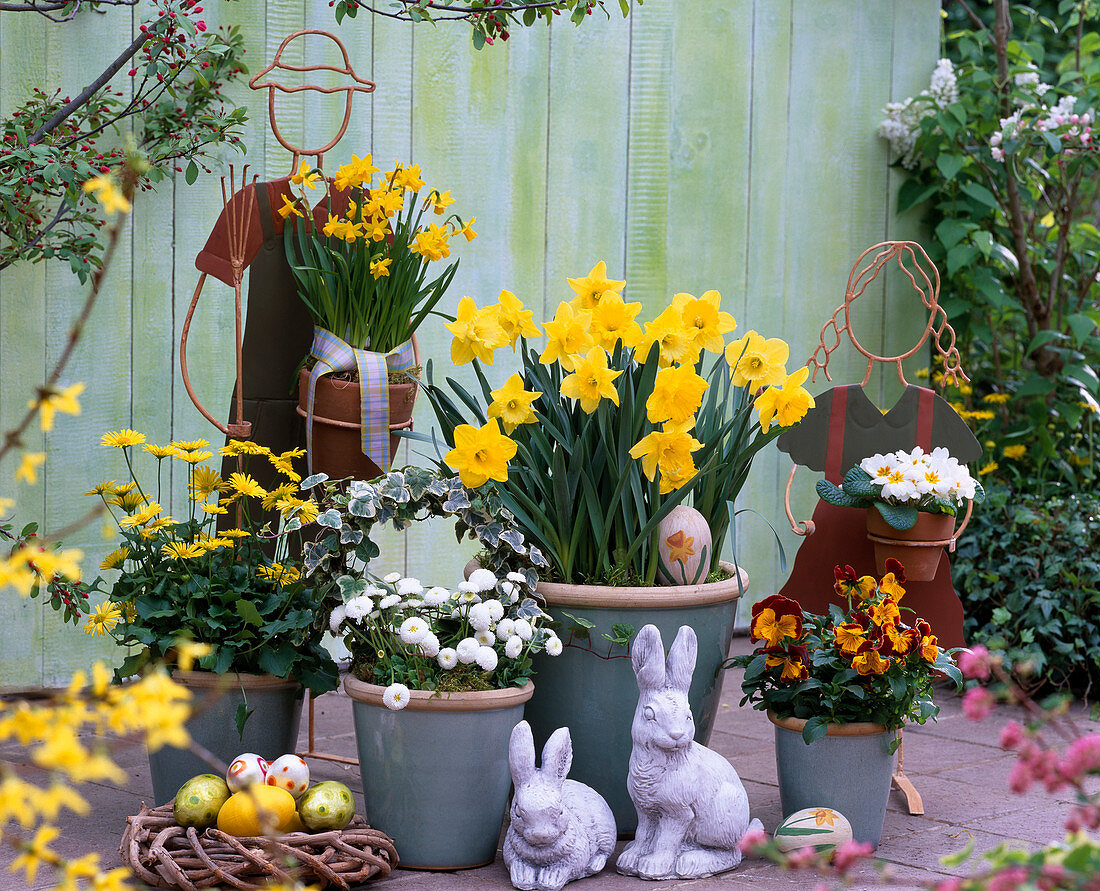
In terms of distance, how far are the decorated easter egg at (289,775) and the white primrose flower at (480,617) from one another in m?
0.35

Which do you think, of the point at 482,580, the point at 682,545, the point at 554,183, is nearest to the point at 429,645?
the point at 482,580

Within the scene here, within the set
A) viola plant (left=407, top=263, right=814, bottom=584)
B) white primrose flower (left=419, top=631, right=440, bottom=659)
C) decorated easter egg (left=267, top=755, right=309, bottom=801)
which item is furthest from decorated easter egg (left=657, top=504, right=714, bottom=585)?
decorated easter egg (left=267, top=755, right=309, bottom=801)

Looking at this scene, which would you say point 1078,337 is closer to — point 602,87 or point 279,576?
point 602,87

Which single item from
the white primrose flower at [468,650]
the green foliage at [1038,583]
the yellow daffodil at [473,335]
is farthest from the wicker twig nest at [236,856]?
the green foliage at [1038,583]

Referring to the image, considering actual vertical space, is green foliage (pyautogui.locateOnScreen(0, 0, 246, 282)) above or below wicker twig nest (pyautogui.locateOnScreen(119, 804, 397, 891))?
above

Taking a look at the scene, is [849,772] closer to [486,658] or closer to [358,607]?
[486,658]

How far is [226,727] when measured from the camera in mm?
2039

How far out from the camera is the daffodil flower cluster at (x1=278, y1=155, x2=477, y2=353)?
7.17ft

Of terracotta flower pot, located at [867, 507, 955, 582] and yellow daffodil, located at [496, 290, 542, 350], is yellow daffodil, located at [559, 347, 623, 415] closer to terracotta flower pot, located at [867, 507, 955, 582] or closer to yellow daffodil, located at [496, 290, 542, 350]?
yellow daffodil, located at [496, 290, 542, 350]

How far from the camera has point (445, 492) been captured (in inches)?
81.7

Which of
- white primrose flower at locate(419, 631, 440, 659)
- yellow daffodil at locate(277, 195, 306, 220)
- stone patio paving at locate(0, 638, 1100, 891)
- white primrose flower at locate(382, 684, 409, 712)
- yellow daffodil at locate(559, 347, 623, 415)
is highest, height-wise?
yellow daffodil at locate(277, 195, 306, 220)

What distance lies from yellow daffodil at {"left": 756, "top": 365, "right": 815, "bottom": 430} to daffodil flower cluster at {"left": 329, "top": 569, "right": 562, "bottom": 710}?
1.61 feet

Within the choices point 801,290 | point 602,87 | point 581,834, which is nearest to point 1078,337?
point 801,290

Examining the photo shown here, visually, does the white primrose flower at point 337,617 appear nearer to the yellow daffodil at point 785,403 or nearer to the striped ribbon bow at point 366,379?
the striped ribbon bow at point 366,379
